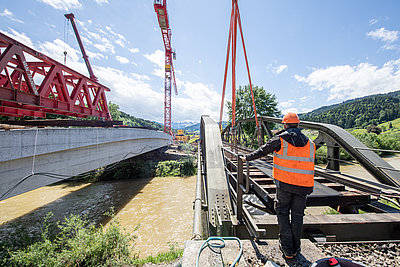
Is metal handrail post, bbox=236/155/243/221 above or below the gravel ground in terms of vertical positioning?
above

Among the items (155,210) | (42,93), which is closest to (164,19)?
(42,93)

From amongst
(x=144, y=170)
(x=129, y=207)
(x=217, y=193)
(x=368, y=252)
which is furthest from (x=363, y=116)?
(x=217, y=193)

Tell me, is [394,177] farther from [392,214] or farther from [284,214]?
[284,214]

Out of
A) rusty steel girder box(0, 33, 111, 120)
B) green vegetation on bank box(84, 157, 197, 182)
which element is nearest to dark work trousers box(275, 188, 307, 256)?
rusty steel girder box(0, 33, 111, 120)

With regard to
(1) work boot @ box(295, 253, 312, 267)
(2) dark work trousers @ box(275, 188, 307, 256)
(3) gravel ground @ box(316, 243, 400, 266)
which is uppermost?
(2) dark work trousers @ box(275, 188, 307, 256)

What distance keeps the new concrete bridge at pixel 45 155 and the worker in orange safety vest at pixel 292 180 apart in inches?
256

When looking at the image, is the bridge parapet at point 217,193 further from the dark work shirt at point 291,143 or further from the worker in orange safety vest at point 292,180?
the dark work shirt at point 291,143

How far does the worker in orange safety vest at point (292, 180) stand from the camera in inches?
81.7

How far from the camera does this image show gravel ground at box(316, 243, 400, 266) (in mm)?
1973

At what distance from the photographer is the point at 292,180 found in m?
2.15

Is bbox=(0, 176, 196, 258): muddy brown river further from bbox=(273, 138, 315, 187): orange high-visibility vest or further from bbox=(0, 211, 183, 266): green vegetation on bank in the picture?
bbox=(273, 138, 315, 187): orange high-visibility vest

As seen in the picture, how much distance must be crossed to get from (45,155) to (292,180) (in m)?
7.49

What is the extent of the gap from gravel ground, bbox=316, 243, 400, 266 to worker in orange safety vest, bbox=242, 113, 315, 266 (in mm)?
500

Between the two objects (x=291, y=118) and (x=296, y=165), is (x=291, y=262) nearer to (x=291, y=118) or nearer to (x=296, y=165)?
(x=296, y=165)
